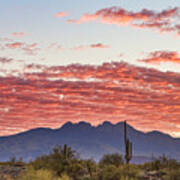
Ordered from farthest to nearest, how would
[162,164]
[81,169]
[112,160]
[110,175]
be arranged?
[112,160]
[162,164]
[81,169]
[110,175]

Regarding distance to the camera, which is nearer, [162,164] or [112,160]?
[162,164]

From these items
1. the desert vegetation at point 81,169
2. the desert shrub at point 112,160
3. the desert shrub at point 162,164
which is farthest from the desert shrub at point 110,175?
the desert shrub at point 112,160

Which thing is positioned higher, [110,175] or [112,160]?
[112,160]

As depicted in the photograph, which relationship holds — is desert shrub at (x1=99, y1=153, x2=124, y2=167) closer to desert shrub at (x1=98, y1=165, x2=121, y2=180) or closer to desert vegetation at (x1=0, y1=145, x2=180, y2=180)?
desert vegetation at (x1=0, y1=145, x2=180, y2=180)

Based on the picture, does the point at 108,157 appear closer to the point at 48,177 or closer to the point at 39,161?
the point at 39,161

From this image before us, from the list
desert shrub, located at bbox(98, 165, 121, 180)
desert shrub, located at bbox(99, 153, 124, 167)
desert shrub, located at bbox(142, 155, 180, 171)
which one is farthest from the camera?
desert shrub, located at bbox(99, 153, 124, 167)

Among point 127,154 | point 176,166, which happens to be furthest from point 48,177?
point 176,166

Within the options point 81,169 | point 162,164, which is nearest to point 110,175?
point 81,169

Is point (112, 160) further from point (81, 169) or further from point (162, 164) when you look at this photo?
point (81, 169)

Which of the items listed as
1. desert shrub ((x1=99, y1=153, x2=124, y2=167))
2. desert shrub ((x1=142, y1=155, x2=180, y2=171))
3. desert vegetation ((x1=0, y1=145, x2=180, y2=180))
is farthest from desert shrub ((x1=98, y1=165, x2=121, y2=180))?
desert shrub ((x1=99, y1=153, x2=124, y2=167))

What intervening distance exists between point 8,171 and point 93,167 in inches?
351

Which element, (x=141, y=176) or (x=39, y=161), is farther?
(x=39, y=161)

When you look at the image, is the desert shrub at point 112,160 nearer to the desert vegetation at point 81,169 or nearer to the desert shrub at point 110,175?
the desert vegetation at point 81,169

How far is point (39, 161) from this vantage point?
41188 mm
